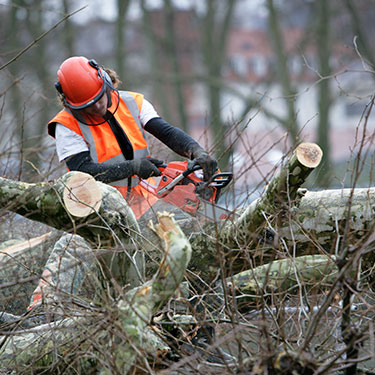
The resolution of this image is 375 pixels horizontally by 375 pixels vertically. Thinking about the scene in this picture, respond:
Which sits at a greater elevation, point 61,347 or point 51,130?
point 51,130

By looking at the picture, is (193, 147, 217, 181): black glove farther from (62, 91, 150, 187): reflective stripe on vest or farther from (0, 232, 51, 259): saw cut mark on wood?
(0, 232, 51, 259): saw cut mark on wood

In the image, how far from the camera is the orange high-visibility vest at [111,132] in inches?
190

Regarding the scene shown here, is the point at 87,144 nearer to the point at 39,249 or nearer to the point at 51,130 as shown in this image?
the point at 51,130

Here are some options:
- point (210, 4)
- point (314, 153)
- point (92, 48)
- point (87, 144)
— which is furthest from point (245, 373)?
point (92, 48)

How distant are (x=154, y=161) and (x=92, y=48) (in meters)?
26.5

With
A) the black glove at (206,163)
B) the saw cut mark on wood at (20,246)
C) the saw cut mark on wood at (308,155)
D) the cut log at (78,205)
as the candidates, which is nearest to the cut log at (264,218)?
the saw cut mark on wood at (308,155)

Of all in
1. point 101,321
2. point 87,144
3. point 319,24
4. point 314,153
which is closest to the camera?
point 101,321

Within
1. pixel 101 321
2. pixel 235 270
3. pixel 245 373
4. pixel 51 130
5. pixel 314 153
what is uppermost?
pixel 51 130

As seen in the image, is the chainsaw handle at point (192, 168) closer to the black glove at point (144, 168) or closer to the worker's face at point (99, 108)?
the black glove at point (144, 168)

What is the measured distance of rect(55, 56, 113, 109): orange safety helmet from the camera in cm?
471

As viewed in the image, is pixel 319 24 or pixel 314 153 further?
pixel 319 24

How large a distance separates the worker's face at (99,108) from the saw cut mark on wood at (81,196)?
130 centimetres

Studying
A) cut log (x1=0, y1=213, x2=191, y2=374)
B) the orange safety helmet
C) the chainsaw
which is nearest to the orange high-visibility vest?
the orange safety helmet

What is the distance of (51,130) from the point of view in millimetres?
4926
